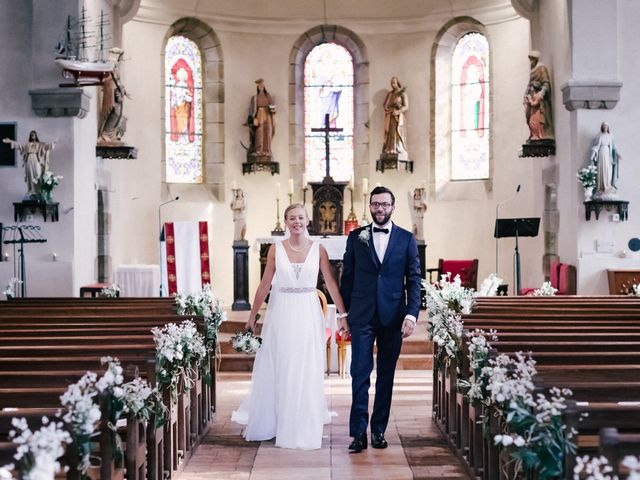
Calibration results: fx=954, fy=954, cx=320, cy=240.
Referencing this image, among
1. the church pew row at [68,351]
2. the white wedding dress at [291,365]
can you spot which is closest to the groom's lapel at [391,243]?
the white wedding dress at [291,365]

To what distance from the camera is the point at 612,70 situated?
A: 1239cm

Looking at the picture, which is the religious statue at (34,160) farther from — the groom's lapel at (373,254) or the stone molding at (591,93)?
the groom's lapel at (373,254)

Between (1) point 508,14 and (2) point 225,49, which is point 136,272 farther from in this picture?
(1) point 508,14

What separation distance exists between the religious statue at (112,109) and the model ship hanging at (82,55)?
0.30 m

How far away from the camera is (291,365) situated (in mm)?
6363

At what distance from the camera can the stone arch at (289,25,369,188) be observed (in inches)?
666

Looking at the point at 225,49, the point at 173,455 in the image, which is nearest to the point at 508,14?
the point at 225,49

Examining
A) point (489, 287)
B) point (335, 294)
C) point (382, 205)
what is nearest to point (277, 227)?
point (489, 287)

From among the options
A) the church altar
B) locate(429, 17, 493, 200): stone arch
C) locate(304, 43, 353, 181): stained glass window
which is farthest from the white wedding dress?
locate(304, 43, 353, 181): stained glass window

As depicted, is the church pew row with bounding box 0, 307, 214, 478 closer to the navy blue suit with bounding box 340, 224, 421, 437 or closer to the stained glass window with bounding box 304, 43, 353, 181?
the navy blue suit with bounding box 340, 224, 421, 437

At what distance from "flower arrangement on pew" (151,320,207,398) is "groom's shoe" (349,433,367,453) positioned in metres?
1.12

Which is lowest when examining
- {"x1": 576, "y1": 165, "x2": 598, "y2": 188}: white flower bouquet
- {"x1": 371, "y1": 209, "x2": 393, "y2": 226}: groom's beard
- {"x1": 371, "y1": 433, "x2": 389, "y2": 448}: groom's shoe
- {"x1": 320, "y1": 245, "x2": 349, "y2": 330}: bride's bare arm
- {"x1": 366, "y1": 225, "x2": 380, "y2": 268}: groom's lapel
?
{"x1": 371, "y1": 433, "x2": 389, "y2": 448}: groom's shoe

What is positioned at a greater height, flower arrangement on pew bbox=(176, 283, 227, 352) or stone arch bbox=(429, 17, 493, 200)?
stone arch bbox=(429, 17, 493, 200)

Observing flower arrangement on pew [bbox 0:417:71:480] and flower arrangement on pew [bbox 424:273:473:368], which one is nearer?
flower arrangement on pew [bbox 0:417:71:480]
